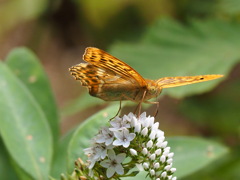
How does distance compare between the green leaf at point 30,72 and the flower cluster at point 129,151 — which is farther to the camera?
the green leaf at point 30,72

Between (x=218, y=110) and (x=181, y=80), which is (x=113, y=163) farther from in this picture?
(x=218, y=110)


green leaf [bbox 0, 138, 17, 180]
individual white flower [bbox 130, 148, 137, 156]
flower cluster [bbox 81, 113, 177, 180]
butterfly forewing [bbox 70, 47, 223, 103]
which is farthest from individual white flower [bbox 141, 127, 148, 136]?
green leaf [bbox 0, 138, 17, 180]

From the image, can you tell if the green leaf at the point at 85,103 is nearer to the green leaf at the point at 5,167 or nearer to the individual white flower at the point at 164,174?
the green leaf at the point at 5,167

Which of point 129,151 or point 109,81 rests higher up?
point 109,81

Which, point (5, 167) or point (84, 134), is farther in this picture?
point (5, 167)

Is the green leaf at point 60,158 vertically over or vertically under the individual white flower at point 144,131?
under

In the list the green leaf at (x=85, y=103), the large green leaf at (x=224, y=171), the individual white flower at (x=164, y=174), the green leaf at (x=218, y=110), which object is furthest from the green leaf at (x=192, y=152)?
the green leaf at (x=218, y=110)

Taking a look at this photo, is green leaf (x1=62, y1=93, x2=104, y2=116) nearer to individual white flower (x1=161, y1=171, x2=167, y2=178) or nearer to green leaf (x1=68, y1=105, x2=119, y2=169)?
green leaf (x1=68, y1=105, x2=119, y2=169)

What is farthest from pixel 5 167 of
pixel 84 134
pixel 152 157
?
pixel 152 157
